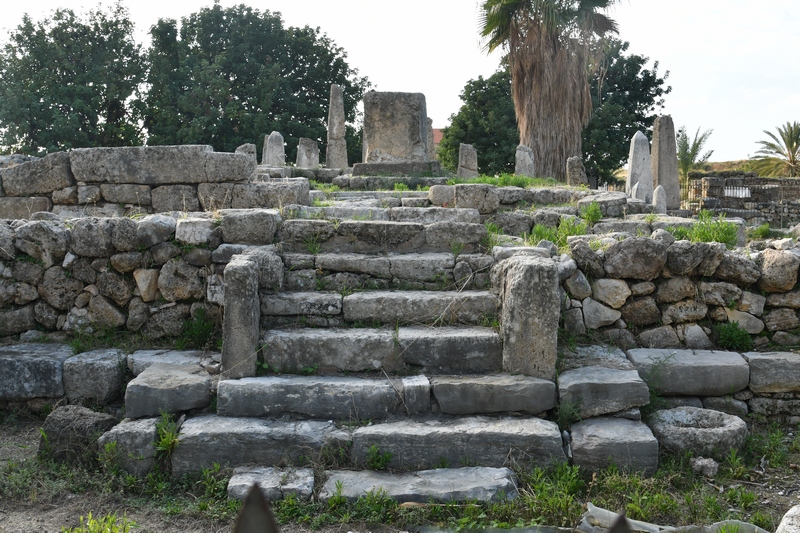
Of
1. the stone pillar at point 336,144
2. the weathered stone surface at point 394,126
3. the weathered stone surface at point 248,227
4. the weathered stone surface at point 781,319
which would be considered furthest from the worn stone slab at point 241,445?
the stone pillar at point 336,144

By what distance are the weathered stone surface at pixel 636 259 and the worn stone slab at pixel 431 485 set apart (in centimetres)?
201

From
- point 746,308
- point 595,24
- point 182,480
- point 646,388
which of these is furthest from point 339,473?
point 595,24

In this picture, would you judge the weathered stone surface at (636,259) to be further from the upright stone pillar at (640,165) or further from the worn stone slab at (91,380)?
the upright stone pillar at (640,165)

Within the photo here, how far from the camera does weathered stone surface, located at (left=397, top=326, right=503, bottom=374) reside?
4812 millimetres

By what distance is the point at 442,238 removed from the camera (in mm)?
6043

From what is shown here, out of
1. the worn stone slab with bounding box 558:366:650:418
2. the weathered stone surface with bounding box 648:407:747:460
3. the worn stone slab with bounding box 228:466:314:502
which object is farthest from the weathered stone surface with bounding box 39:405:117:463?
the weathered stone surface with bounding box 648:407:747:460

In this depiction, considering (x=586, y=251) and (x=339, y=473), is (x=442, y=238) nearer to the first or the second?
(x=586, y=251)

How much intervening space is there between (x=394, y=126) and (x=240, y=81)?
54.8ft

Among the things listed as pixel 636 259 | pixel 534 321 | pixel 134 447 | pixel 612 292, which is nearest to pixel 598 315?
pixel 612 292

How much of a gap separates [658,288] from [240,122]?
74.2ft

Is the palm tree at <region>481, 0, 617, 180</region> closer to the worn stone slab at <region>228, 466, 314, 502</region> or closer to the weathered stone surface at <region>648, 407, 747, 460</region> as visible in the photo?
the weathered stone surface at <region>648, 407, 747, 460</region>

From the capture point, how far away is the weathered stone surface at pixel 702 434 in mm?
4359

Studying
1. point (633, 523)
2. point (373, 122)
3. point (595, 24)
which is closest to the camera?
→ point (633, 523)

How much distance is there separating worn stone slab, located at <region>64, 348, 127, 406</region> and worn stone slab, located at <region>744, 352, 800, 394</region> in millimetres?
4643
